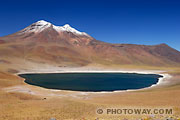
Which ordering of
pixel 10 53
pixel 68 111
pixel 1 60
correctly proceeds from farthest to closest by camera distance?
1. pixel 10 53
2. pixel 1 60
3. pixel 68 111

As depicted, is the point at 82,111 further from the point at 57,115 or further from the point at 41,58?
the point at 41,58

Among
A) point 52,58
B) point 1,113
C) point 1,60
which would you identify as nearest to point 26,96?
point 1,113

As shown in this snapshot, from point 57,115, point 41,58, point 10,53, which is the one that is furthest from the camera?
point 41,58

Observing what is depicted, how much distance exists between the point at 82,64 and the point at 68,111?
178 meters

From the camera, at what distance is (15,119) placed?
1759 centimetres

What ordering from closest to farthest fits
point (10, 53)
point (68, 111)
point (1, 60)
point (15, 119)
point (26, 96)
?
point (15, 119)
point (68, 111)
point (26, 96)
point (1, 60)
point (10, 53)

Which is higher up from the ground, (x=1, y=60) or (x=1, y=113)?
(x=1, y=60)

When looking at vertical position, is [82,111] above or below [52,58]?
below

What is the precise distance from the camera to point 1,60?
148m

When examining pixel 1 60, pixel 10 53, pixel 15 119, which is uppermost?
pixel 10 53

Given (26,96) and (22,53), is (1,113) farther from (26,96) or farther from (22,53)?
(22,53)

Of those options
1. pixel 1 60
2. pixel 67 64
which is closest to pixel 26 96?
pixel 1 60

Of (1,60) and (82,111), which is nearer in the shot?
(82,111)

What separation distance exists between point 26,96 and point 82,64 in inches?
6411
